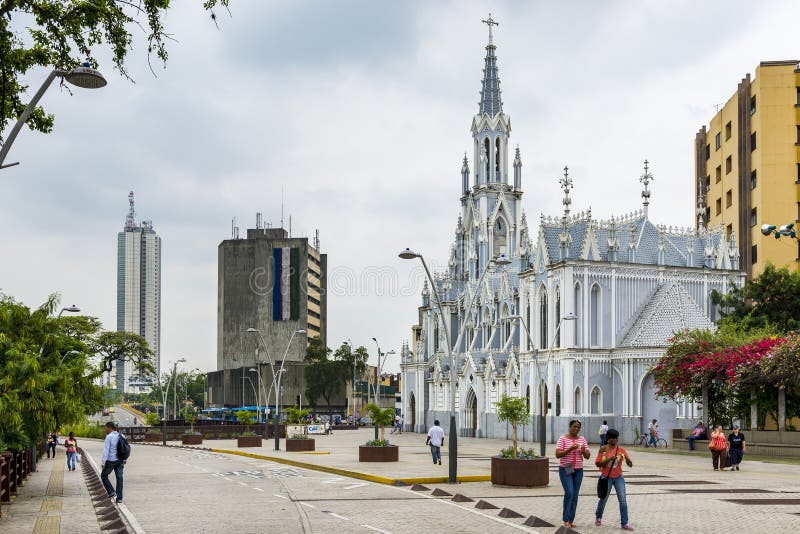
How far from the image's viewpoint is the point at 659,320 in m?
57.9

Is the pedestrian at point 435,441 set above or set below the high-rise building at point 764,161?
below

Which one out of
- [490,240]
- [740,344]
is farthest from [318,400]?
[740,344]

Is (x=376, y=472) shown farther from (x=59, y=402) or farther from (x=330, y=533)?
(x=330, y=533)

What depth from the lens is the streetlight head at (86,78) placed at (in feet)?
49.9

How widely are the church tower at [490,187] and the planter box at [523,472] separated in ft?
184

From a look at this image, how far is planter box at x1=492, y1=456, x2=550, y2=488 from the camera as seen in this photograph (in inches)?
963

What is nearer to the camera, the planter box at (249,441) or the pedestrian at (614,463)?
the pedestrian at (614,463)

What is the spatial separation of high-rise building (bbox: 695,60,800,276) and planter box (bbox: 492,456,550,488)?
48.2 metres

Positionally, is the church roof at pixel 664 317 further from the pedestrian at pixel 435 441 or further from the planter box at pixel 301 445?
the pedestrian at pixel 435 441

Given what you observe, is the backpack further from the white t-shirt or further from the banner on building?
the banner on building

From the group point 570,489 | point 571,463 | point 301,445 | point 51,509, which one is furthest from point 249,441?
point 571,463

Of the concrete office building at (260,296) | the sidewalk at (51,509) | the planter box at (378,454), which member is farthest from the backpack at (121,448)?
the concrete office building at (260,296)

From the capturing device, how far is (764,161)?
6856 cm

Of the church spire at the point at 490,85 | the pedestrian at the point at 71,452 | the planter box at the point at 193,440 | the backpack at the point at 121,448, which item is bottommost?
the planter box at the point at 193,440
